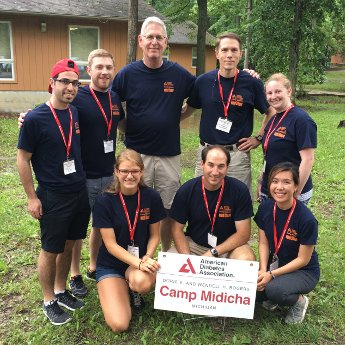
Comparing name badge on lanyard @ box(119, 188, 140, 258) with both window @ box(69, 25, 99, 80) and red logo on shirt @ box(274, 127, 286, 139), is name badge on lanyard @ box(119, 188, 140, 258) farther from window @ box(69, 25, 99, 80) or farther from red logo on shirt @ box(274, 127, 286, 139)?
window @ box(69, 25, 99, 80)

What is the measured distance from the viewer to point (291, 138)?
360 centimetres

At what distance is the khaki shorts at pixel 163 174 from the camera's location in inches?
162

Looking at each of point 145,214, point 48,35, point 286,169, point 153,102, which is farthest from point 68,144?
point 48,35

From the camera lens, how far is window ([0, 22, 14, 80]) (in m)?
14.8

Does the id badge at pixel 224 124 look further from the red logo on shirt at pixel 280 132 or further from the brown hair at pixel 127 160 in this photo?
the brown hair at pixel 127 160

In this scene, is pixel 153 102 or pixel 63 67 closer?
pixel 63 67

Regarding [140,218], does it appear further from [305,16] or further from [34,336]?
[305,16]

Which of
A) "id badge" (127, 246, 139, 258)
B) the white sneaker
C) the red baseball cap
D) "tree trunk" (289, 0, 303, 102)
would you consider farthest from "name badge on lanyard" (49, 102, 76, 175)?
Answer: "tree trunk" (289, 0, 303, 102)

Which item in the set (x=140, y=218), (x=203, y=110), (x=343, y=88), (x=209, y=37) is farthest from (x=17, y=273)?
(x=343, y=88)

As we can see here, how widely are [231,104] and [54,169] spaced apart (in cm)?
171

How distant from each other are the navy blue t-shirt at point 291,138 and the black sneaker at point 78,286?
2.07 metres

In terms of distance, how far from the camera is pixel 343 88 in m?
29.4

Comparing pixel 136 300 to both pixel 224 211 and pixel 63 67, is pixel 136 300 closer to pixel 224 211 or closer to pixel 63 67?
pixel 224 211

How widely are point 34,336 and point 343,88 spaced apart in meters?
30.0
